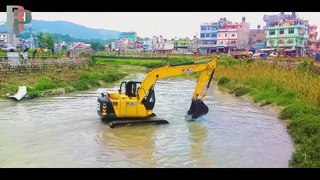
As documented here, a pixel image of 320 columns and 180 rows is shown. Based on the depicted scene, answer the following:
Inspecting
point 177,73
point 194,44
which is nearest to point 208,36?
point 194,44

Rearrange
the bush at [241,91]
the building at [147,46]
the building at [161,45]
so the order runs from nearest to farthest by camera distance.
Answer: the bush at [241,91] → the building at [161,45] → the building at [147,46]

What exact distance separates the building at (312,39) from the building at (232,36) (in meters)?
12.6

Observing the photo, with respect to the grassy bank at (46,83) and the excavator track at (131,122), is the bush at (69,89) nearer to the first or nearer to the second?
the grassy bank at (46,83)

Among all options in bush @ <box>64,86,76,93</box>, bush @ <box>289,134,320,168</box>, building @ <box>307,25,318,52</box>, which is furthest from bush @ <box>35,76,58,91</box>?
building @ <box>307,25,318,52</box>

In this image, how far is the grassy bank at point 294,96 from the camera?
9.74 meters

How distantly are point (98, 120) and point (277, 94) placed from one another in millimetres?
9717

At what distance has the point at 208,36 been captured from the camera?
84.5 metres

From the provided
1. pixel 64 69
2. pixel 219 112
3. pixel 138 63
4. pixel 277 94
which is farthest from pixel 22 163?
pixel 138 63

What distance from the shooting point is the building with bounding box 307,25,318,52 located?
7388 cm

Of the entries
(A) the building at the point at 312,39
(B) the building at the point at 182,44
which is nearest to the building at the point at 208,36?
(B) the building at the point at 182,44

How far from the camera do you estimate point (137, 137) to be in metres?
12.4

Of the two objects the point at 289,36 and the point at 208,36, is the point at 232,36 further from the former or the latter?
the point at 289,36

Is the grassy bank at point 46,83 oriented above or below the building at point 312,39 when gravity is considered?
below

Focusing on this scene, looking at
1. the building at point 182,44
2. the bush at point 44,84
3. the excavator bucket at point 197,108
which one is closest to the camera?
the excavator bucket at point 197,108
